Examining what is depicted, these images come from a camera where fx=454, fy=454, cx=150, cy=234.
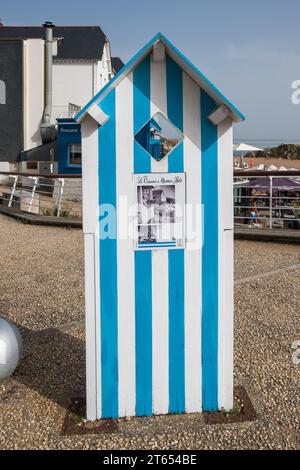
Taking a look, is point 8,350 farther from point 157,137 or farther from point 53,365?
point 157,137

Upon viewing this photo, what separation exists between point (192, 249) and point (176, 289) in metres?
0.22

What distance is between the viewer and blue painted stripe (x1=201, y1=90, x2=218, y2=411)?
2.17 m

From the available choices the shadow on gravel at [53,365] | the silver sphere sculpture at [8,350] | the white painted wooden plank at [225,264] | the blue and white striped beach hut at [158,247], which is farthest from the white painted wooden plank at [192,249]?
the silver sphere sculpture at [8,350]

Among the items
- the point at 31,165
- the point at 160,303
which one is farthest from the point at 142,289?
the point at 31,165

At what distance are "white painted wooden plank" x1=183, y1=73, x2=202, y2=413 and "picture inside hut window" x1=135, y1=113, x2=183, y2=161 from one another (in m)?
0.06

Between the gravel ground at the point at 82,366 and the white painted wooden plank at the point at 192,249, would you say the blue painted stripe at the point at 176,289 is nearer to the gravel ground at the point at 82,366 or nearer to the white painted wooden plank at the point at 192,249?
the white painted wooden plank at the point at 192,249

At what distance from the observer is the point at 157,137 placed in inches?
88.8

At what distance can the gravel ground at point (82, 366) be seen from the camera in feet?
7.05

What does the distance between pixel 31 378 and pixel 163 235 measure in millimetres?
1311

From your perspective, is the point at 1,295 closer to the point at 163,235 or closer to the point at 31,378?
the point at 31,378

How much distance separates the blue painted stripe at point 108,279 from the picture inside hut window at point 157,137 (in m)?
0.15

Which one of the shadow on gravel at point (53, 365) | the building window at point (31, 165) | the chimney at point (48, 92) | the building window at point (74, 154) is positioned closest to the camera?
the shadow on gravel at point (53, 365)

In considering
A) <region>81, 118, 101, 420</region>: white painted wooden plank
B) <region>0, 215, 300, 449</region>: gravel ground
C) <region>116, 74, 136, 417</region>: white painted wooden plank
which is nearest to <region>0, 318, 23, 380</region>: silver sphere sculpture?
<region>0, 215, 300, 449</region>: gravel ground
